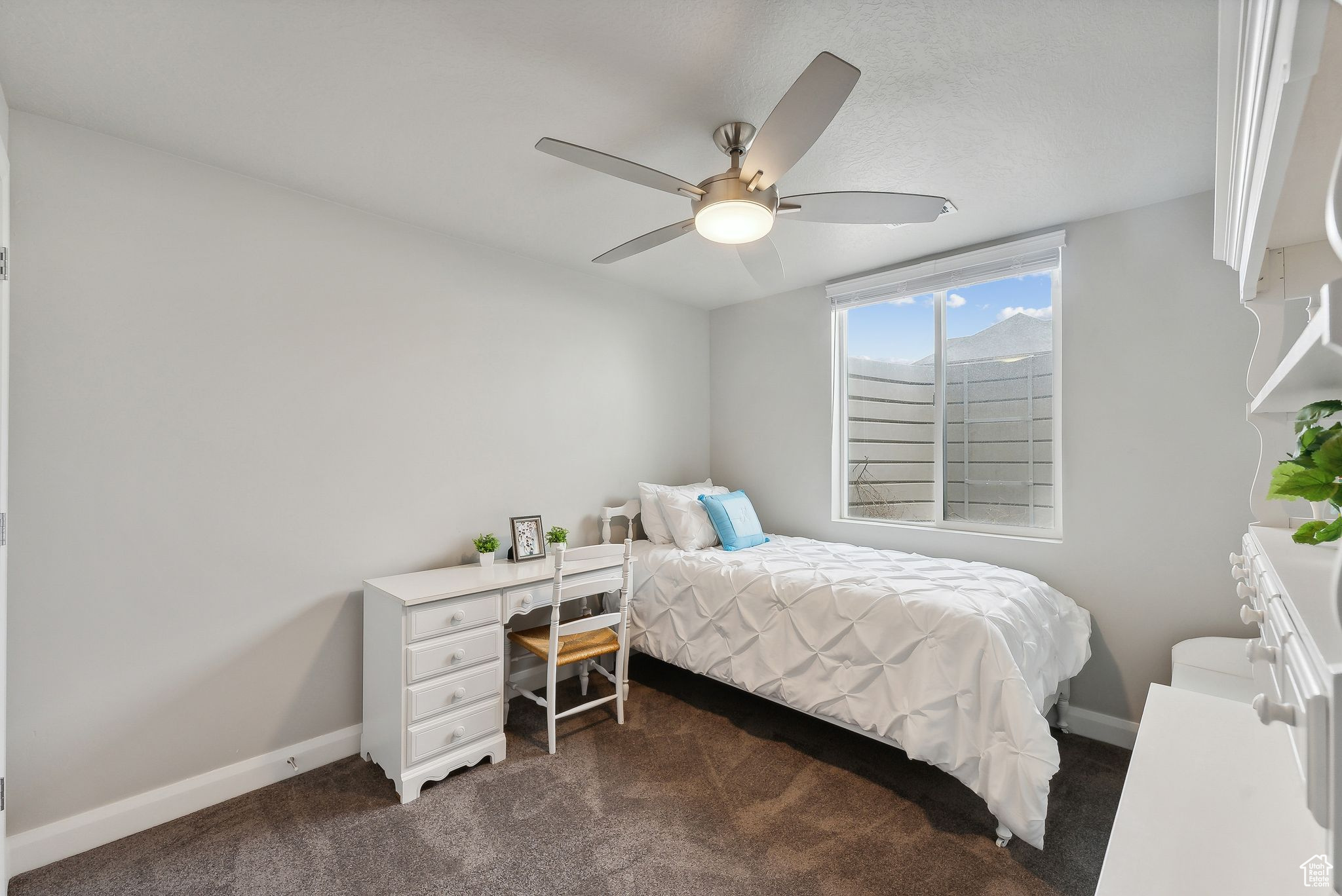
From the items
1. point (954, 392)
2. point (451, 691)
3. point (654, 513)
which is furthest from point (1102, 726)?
point (451, 691)

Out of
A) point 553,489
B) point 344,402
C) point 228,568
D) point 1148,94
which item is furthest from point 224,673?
point 1148,94

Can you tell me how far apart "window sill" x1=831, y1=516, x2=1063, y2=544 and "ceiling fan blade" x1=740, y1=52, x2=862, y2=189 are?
232 cm

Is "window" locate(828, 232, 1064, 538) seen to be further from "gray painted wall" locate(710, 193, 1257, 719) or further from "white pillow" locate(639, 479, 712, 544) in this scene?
"white pillow" locate(639, 479, 712, 544)

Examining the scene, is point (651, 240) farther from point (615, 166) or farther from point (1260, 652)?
point (1260, 652)

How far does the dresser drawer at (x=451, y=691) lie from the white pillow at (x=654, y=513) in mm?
1325

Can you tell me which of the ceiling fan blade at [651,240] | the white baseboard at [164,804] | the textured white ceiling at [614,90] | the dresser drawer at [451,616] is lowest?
the white baseboard at [164,804]

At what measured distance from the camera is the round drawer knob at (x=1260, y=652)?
78 centimetres

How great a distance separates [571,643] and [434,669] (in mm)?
701

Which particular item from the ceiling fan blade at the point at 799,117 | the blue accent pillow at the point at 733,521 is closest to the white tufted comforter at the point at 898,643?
the blue accent pillow at the point at 733,521

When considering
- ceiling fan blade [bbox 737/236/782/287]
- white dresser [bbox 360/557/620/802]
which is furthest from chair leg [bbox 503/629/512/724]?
ceiling fan blade [bbox 737/236/782/287]

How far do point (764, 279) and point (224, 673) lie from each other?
9.11 ft

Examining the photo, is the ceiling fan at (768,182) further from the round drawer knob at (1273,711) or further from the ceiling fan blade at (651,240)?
the round drawer knob at (1273,711)

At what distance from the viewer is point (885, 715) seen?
2.30 metres

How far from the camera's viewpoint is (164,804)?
2176 mm
